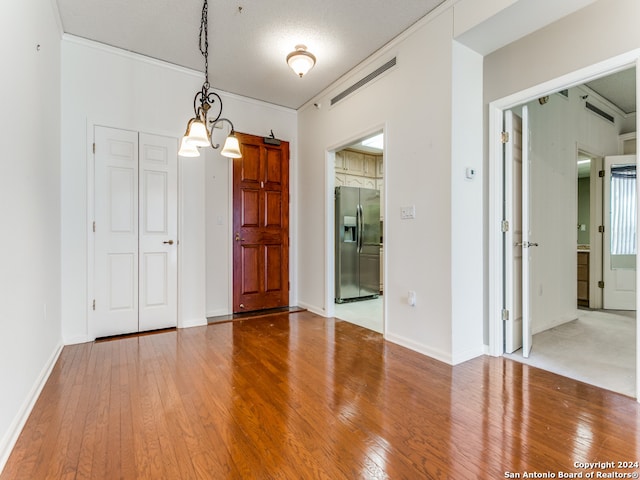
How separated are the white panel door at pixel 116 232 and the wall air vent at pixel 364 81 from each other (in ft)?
7.89

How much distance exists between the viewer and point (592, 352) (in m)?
2.87

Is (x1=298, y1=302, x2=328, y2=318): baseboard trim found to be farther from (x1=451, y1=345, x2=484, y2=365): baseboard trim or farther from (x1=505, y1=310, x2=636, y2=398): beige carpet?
(x1=505, y1=310, x2=636, y2=398): beige carpet

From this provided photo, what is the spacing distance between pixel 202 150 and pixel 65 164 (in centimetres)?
140

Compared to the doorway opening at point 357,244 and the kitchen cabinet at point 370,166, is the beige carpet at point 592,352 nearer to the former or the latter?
the doorway opening at point 357,244

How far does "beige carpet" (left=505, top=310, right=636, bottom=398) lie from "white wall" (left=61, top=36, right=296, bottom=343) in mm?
3485

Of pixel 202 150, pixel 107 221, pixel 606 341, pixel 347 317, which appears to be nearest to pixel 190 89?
pixel 202 150

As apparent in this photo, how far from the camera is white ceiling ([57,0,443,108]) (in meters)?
2.69

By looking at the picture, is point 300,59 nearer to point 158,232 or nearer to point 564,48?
point 564,48

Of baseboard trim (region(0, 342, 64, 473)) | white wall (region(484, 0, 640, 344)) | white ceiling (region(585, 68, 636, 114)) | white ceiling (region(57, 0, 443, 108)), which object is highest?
white ceiling (region(57, 0, 443, 108))

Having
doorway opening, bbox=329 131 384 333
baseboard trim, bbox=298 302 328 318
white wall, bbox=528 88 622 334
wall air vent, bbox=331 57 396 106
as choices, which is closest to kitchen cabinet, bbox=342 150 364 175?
doorway opening, bbox=329 131 384 333

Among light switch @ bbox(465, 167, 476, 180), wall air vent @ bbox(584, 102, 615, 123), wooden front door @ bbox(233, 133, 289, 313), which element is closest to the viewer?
light switch @ bbox(465, 167, 476, 180)

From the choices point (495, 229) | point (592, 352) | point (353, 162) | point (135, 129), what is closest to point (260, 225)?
point (135, 129)

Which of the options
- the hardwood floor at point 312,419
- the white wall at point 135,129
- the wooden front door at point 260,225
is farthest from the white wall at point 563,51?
the white wall at point 135,129

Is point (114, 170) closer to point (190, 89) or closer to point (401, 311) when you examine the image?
point (190, 89)
